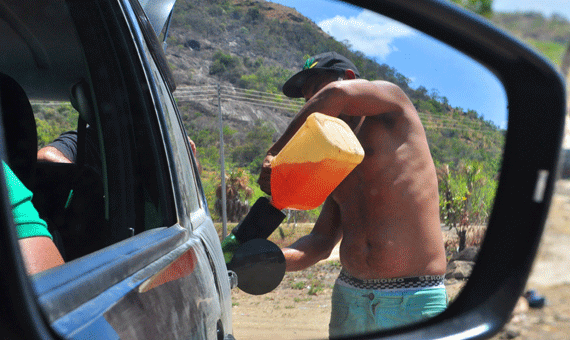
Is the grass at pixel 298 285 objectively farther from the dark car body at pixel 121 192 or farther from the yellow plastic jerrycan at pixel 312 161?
the dark car body at pixel 121 192

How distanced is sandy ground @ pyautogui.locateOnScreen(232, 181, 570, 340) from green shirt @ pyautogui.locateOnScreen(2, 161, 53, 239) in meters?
0.78

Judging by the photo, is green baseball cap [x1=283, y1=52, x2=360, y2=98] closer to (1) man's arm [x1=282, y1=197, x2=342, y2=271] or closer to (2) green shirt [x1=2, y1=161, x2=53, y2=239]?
(1) man's arm [x1=282, y1=197, x2=342, y2=271]

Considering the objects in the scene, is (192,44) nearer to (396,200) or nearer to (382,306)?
(396,200)

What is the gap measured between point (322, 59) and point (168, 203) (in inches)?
54.6

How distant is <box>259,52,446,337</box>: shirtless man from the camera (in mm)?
2346

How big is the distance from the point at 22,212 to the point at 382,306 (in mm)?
1955

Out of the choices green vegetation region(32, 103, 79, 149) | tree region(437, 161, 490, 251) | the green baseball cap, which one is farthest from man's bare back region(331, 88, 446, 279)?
green vegetation region(32, 103, 79, 149)

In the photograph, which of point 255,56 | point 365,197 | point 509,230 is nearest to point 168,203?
point 509,230

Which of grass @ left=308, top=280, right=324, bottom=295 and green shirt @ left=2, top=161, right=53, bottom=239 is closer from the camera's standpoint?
green shirt @ left=2, top=161, right=53, bottom=239

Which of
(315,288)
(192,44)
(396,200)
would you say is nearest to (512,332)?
(315,288)

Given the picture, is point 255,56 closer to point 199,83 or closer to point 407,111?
point 199,83

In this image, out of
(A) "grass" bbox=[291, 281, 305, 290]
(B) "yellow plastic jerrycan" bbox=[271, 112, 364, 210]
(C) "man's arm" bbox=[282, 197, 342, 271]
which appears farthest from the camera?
(A) "grass" bbox=[291, 281, 305, 290]

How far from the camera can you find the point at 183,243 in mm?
1312

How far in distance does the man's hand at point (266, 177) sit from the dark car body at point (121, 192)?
1.03 ft
